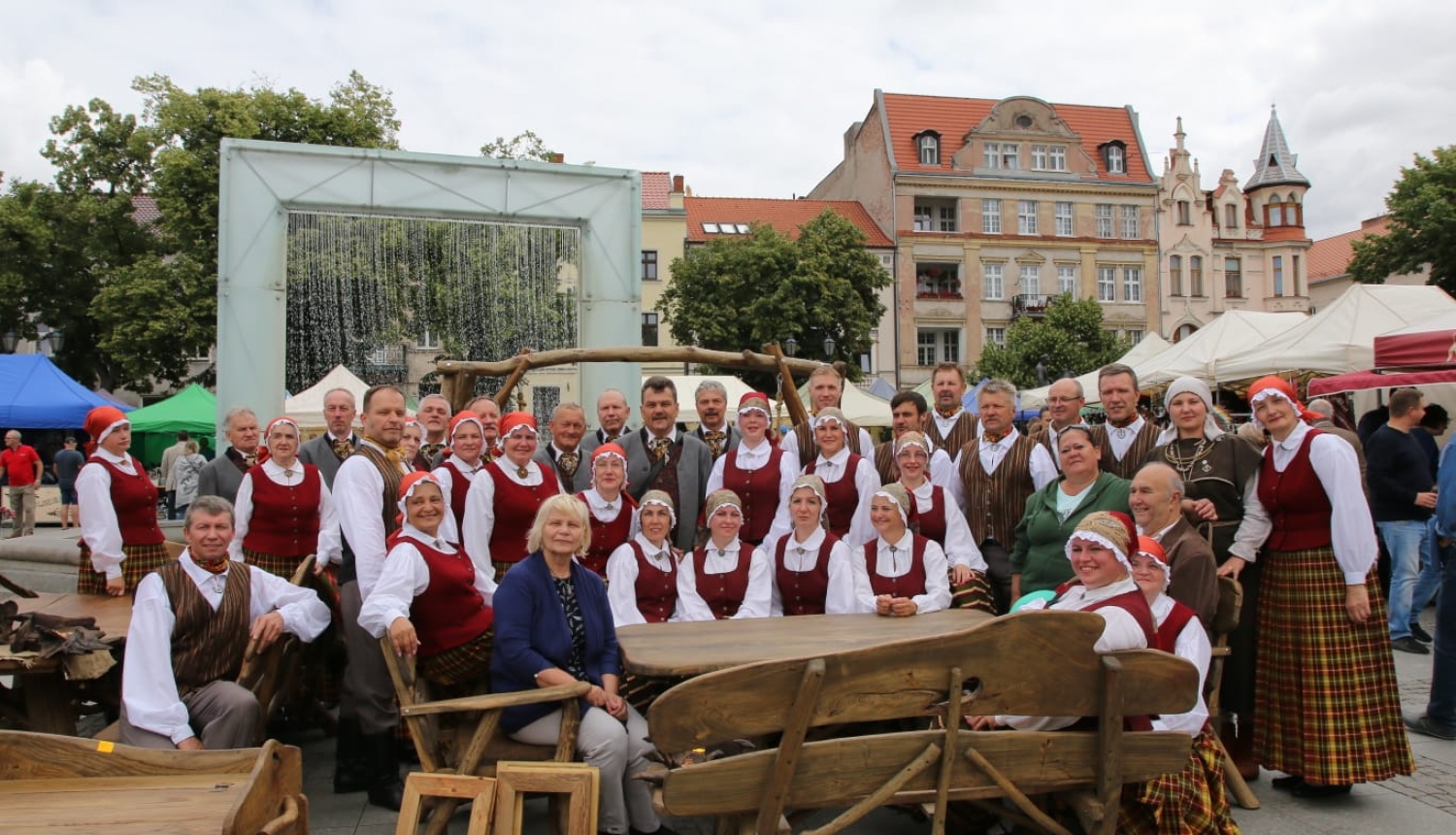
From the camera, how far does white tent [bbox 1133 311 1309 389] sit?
1365 centimetres

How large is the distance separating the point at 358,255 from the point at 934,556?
12.9 metres

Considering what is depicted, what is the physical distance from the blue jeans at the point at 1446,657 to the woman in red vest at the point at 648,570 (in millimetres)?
3865

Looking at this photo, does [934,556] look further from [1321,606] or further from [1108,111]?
[1108,111]

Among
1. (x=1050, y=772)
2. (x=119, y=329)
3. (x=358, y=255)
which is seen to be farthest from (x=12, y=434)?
(x=1050, y=772)

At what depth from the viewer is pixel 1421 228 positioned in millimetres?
28297

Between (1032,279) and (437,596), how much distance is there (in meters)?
41.8

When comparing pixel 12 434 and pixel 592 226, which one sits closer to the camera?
pixel 592 226

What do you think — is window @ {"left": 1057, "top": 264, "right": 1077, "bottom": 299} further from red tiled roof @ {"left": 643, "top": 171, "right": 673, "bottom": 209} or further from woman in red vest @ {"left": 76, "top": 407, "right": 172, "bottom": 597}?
woman in red vest @ {"left": 76, "top": 407, "right": 172, "bottom": 597}

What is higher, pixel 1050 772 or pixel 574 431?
pixel 574 431

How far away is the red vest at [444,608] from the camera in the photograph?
3.94 metres

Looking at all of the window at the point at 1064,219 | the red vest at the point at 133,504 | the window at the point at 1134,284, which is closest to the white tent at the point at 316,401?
the red vest at the point at 133,504

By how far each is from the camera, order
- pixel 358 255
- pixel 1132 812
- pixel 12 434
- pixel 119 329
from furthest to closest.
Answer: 1. pixel 119 329
2. pixel 12 434
3. pixel 358 255
4. pixel 1132 812

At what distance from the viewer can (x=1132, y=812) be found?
325 centimetres

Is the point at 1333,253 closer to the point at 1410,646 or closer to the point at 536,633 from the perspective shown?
the point at 1410,646
